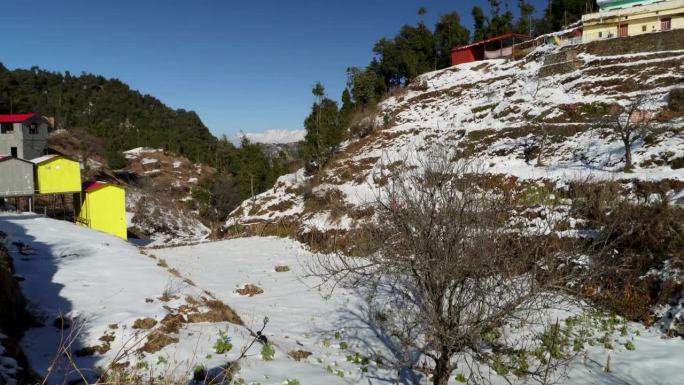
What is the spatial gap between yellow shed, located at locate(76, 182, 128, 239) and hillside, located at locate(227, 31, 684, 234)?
9052 mm

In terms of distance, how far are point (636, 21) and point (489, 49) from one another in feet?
53.8

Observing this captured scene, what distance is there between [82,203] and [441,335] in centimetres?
3181

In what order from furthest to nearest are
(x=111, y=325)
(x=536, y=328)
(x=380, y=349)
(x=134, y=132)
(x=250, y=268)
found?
1. (x=134, y=132)
2. (x=250, y=268)
3. (x=536, y=328)
4. (x=380, y=349)
5. (x=111, y=325)

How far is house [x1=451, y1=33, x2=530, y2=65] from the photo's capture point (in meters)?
51.8

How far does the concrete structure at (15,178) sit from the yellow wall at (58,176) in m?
0.82

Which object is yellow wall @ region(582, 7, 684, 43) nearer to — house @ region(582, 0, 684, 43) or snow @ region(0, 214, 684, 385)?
house @ region(582, 0, 684, 43)

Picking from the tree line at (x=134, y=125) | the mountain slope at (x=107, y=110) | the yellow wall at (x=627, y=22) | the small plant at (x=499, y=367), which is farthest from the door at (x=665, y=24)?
the mountain slope at (x=107, y=110)

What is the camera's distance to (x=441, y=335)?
621 centimetres

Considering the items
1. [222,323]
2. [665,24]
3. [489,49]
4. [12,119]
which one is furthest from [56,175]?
[665,24]

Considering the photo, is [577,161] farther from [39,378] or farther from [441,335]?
[39,378]

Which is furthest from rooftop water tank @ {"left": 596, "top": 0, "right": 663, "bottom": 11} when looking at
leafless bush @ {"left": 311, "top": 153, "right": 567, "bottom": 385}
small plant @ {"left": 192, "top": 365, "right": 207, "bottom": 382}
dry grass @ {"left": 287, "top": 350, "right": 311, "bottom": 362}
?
small plant @ {"left": 192, "top": 365, "right": 207, "bottom": 382}

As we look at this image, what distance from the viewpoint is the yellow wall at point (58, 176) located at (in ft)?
90.0

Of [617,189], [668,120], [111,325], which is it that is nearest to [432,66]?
[668,120]

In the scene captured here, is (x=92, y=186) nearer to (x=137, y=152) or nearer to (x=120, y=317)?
(x=120, y=317)
